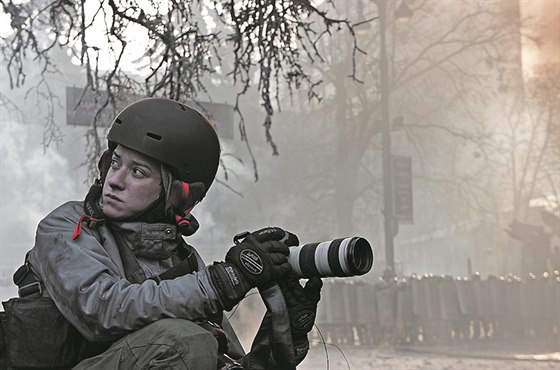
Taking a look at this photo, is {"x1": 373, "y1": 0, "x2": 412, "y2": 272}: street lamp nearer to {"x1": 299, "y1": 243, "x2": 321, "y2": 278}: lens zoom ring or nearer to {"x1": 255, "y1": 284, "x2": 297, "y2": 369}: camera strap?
{"x1": 255, "y1": 284, "x2": 297, "y2": 369}: camera strap

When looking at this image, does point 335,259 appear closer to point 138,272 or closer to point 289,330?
point 289,330

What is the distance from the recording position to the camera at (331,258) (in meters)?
2.49

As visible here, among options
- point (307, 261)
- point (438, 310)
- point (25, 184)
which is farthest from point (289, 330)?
point (25, 184)

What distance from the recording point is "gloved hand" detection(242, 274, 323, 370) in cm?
266

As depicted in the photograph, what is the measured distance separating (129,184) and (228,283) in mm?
466

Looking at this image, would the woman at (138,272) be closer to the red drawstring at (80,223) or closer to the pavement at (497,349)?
the red drawstring at (80,223)

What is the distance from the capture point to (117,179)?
2.69 meters

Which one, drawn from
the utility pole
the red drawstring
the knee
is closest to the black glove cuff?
the knee

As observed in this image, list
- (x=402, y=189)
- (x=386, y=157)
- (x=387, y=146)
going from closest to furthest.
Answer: (x=387, y=146), (x=386, y=157), (x=402, y=189)

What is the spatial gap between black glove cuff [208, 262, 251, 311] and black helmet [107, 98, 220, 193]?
474 millimetres

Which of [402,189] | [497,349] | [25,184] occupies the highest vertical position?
[25,184]

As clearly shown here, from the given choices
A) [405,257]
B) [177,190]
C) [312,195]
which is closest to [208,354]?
[177,190]

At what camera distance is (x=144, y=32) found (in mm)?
5406

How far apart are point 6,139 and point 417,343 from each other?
15.3 meters
